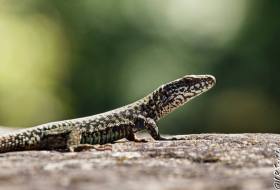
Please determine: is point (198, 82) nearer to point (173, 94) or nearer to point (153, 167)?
point (173, 94)

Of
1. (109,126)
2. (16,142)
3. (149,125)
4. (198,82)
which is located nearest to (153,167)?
(16,142)

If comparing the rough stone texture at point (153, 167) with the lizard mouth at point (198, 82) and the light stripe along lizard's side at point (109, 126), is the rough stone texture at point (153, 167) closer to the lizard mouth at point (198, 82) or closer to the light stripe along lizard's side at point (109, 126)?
the light stripe along lizard's side at point (109, 126)

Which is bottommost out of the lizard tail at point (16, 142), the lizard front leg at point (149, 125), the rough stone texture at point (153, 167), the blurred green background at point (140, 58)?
the rough stone texture at point (153, 167)

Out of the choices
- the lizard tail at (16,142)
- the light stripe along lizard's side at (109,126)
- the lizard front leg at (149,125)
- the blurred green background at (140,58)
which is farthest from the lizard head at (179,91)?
the blurred green background at (140,58)

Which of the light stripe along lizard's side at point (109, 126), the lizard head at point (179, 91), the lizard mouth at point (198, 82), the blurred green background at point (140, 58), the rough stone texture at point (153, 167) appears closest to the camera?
the rough stone texture at point (153, 167)

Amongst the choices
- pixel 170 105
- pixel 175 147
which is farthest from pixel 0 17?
pixel 175 147

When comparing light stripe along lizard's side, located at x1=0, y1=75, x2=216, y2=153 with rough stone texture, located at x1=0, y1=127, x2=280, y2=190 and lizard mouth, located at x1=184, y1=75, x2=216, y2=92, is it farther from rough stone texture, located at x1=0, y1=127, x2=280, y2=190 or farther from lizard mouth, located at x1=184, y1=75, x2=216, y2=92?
rough stone texture, located at x1=0, y1=127, x2=280, y2=190
